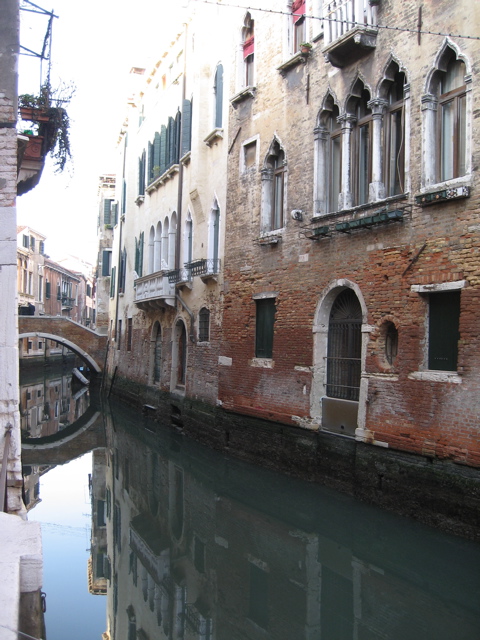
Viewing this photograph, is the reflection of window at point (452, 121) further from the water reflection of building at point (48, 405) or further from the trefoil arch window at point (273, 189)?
the water reflection of building at point (48, 405)

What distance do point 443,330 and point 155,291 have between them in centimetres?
1094

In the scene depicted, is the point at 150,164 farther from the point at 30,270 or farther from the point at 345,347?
the point at 30,270

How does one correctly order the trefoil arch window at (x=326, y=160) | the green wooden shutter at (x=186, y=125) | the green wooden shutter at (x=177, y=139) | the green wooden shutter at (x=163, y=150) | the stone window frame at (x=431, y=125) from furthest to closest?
the green wooden shutter at (x=163, y=150)
the green wooden shutter at (x=177, y=139)
the green wooden shutter at (x=186, y=125)
the trefoil arch window at (x=326, y=160)
the stone window frame at (x=431, y=125)

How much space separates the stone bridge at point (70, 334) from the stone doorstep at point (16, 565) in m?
23.4

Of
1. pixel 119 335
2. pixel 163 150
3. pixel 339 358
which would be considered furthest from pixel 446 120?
pixel 119 335

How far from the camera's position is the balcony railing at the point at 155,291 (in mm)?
17109

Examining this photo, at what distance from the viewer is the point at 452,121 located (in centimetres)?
823

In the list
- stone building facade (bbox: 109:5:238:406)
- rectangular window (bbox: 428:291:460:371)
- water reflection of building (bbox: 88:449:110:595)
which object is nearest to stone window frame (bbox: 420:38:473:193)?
rectangular window (bbox: 428:291:460:371)

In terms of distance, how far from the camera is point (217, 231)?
580 inches

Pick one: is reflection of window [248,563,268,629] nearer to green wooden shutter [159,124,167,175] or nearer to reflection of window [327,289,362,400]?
reflection of window [327,289,362,400]

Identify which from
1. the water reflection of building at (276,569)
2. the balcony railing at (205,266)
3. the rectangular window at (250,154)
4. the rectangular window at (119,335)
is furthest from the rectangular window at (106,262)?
the water reflection of building at (276,569)

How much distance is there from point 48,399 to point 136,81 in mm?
12587

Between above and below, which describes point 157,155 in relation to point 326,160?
above

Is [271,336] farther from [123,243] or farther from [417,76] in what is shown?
[123,243]
